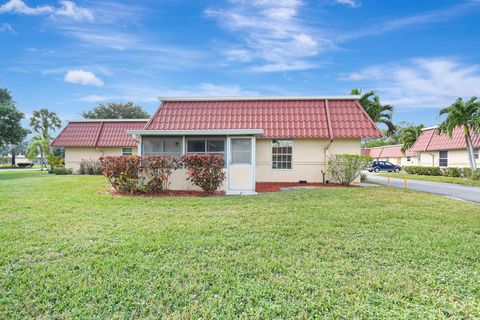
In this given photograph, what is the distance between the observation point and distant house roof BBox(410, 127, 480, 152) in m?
24.3

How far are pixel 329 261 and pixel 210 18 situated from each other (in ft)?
42.1

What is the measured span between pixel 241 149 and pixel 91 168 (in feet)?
55.5

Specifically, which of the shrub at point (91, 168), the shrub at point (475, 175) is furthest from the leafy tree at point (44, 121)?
the shrub at point (475, 175)

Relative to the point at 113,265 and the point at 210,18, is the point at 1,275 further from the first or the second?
the point at 210,18

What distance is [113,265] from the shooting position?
12.9 ft

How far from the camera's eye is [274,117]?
51.0 feet

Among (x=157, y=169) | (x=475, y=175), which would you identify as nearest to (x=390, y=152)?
(x=475, y=175)

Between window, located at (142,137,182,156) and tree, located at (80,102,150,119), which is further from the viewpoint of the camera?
tree, located at (80,102,150,119)

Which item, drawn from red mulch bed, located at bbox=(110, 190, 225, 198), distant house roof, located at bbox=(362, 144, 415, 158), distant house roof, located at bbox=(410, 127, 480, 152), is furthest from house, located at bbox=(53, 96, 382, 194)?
distant house roof, located at bbox=(362, 144, 415, 158)

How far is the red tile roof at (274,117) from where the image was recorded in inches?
576

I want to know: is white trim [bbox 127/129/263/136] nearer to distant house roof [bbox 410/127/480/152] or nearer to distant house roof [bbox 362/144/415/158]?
distant house roof [bbox 410/127/480/152]

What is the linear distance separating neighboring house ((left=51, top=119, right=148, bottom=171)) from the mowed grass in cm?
1669

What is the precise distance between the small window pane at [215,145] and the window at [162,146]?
128 cm

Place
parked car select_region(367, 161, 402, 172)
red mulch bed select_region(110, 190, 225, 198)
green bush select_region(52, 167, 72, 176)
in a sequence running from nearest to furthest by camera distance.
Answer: red mulch bed select_region(110, 190, 225, 198)
green bush select_region(52, 167, 72, 176)
parked car select_region(367, 161, 402, 172)
